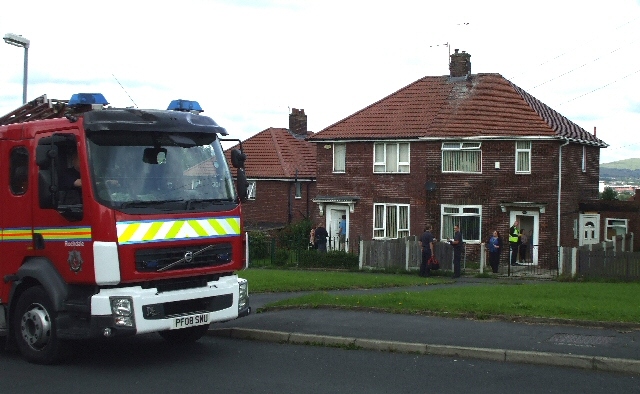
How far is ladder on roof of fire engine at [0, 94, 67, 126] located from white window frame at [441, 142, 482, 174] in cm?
2280

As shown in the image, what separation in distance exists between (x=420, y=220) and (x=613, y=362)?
2446cm

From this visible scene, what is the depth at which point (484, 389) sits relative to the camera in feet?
28.1

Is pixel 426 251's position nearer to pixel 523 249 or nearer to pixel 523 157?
pixel 523 249

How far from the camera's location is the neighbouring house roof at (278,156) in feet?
141

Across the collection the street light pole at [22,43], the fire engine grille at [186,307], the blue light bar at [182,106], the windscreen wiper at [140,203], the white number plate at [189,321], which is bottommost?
the white number plate at [189,321]

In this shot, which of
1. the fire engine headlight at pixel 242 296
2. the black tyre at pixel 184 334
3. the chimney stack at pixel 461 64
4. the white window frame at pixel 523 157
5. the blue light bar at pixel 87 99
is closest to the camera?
the blue light bar at pixel 87 99

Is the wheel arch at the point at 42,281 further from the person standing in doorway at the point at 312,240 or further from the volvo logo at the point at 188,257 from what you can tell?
the person standing in doorway at the point at 312,240

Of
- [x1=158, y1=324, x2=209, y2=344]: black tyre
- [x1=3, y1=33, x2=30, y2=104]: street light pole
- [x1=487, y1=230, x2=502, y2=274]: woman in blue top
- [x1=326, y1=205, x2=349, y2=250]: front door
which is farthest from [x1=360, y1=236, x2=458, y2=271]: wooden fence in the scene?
[x1=158, y1=324, x2=209, y2=344]: black tyre

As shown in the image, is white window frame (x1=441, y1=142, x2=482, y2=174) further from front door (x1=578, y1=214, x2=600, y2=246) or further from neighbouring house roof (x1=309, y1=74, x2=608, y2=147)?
front door (x1=578, y1=214, x2=600, y2=246)

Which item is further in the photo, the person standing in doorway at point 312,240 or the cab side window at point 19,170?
the person standing in doorway at point 312,240

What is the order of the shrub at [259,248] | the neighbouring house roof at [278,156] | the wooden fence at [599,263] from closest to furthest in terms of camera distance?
the wooden fence at [599,263] < the shrub at [259,248] < the neighbouring house roof at [278,156]

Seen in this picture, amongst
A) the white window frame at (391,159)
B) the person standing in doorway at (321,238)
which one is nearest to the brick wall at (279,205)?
the white window frame at (391,159)

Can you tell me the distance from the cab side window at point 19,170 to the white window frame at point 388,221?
2470cm

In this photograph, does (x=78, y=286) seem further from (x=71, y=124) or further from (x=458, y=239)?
(x=458, y=239)
